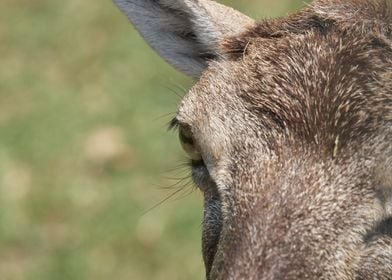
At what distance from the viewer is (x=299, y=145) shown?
6570mm

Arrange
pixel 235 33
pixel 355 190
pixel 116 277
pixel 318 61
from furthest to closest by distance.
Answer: pixel 116 277, pixel 235 33, pixel 318 61, pixel 355 190

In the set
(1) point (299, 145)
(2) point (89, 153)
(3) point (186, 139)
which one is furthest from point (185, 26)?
(2) point (89, 153)

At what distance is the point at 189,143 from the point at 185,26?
1421 mm

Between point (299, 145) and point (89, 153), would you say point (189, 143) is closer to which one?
point (299, 145)

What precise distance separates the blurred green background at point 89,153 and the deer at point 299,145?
3205 millimetres

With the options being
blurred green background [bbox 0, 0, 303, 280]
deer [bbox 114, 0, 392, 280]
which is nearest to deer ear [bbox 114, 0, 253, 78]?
deer [bbox 114, 0, 392, 280]

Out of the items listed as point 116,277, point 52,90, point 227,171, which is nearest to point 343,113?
point 227,171

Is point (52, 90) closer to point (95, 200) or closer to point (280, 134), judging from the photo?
point (95, 200)

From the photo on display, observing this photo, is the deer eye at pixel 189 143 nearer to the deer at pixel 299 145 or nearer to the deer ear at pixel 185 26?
the deer at pixel 299 145

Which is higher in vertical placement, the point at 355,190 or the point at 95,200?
the point at 355,190

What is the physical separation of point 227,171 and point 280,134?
0.40 metres

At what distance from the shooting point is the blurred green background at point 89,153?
12273 millimetres

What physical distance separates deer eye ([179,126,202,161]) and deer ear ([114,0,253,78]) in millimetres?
846

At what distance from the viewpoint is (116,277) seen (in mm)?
12031
